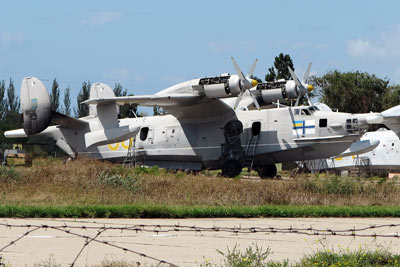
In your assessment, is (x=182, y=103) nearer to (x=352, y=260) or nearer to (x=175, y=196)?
(x=175, y=196)

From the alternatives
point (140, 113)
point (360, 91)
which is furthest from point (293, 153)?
point (360, 91)

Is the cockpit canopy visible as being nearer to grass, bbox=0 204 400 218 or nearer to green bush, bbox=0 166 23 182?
grass, bbox=0 204 400 218

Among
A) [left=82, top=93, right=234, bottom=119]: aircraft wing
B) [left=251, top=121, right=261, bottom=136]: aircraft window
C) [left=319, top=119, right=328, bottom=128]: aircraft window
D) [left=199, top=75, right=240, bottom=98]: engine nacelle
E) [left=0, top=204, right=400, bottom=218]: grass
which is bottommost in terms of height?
[left=0, top=204, right=400, bottom=218]: grass

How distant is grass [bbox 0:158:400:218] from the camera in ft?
55.5

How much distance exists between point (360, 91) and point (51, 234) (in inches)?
2772

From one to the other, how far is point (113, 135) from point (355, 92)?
50506mm

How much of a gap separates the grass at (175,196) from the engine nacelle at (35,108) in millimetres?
11034

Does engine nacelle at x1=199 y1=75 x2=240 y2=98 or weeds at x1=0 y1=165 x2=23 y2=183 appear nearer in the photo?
weeds at x1=0 y1=165 x2=23 y2=183

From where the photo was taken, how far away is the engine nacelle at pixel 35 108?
35.4 m

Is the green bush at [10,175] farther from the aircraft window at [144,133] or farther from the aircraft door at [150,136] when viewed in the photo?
the aircraft window at [144,133]

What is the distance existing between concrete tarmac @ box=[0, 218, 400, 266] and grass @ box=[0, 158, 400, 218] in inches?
62.1

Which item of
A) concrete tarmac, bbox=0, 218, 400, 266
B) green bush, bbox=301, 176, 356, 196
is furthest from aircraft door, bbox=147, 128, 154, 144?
concrete tarmac, bbox=0, 218, 400, 266

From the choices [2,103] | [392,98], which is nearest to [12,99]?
[2,103]

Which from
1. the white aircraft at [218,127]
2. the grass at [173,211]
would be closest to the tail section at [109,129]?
the white aircraft at [218,127]
